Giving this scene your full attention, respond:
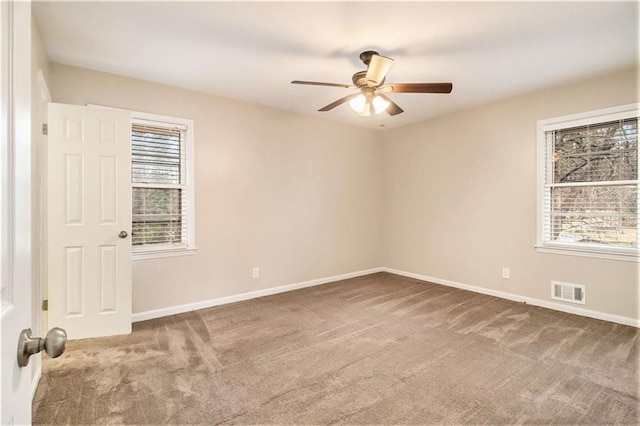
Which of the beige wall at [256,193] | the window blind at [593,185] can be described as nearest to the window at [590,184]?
the window blind at [593,185]

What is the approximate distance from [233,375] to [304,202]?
2.79 meters

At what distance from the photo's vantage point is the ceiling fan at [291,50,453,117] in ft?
8.22

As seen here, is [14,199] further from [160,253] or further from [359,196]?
[359,196]

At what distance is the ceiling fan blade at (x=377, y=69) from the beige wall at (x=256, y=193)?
195cm

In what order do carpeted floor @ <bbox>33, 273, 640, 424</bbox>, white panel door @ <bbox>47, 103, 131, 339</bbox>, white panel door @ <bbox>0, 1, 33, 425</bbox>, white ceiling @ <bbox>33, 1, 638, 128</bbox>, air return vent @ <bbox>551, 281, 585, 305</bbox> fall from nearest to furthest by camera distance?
white panel door @ <bbox>0, 1, 33, 425</bbox>, carpeted floor @ <bbox>33, 273, 640, 424</bbox>, white ceiling @ <bbox>33, 1, 638, 128</bbox>, white panel door @ <bbox>47, 103, 131, 339</bbox>, air return vent @ <bbox>551, 281, 585, 305</bbox>

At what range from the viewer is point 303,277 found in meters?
4.70

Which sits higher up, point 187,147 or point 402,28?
point 402,28

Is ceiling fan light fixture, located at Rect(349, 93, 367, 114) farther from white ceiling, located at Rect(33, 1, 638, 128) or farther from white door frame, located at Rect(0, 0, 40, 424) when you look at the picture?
white door frame, located at Rect(0, 0, 40, 424)

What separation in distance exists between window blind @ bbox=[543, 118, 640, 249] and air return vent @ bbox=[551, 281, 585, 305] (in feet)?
1.64

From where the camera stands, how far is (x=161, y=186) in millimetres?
3518

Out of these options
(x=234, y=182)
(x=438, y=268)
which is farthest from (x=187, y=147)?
(x=438, y=268)

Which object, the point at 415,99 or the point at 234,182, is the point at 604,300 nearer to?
the point at 415,99

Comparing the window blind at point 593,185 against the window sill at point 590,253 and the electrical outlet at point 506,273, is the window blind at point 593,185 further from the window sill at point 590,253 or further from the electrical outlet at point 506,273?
the electrical outlet at point 506,273

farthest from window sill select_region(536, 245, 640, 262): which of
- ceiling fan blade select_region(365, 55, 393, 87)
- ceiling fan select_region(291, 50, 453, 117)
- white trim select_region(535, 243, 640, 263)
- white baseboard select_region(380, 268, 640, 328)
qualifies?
ceiling fan blade select_region(365, 55, 393, 87)
